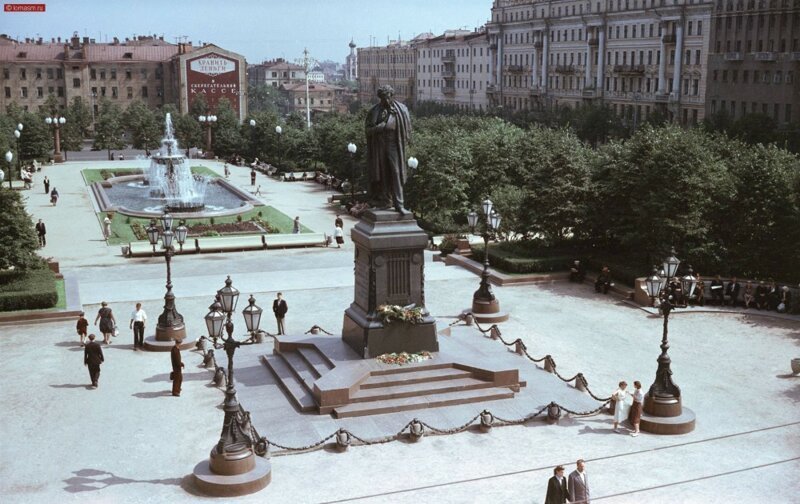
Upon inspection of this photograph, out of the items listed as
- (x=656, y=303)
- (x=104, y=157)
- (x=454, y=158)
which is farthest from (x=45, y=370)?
(x=104, y=157)

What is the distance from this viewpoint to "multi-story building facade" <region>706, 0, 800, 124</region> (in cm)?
6838

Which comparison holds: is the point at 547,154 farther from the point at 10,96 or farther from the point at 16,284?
the point at 10,96

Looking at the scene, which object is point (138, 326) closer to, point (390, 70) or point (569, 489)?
point (569, 489)

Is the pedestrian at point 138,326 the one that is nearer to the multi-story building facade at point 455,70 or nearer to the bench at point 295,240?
the bench at point 295,240

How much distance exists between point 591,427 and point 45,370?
1374cm

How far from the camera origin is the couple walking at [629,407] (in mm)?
18375

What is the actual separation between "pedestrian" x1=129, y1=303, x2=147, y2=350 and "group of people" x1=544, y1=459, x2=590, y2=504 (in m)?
13.7

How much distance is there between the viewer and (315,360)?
2109 centimetres

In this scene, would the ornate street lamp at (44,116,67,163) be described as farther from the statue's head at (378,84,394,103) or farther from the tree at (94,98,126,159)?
the statue's head at (378,84,394,103)

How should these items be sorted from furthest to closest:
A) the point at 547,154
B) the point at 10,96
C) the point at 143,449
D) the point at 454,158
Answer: the point at 10,96, the point at 454,158, the point at 547,154, the point at 143,449

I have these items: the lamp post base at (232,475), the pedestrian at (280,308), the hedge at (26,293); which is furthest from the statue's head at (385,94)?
the hedge at (26,293)

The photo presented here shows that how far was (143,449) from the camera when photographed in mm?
17469

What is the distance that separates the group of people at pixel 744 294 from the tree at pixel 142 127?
2834 inches

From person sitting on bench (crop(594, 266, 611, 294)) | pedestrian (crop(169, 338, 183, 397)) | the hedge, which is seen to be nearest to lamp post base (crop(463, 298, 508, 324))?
person sitting on bench (crop(594, 266, 611, 294))
